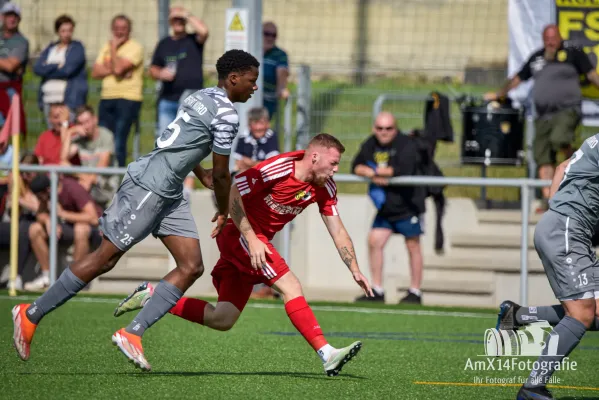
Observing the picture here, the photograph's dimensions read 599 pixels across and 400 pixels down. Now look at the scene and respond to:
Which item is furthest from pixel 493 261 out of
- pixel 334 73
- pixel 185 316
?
pixel 185 316

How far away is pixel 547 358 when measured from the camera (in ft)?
22.2

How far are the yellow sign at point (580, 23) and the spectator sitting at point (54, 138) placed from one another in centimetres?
676

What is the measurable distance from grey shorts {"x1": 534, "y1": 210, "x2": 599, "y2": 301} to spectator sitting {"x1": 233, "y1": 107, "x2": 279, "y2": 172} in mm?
6678

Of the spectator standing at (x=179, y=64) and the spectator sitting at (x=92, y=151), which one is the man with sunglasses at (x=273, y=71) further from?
the spectator sitting at (x=92, y=151)

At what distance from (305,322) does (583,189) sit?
2025mm

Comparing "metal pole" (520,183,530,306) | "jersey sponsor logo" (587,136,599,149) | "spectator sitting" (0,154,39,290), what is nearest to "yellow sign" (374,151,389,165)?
"metal pole" (520,183,530,306)

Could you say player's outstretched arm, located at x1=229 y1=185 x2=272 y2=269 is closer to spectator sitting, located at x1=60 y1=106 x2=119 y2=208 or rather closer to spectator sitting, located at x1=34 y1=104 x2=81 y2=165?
spectator sitting, located at x1=60 y1=106 x2=119 y2=208

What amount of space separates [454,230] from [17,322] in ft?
26.7

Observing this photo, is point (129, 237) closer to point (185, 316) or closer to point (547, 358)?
point (185, 316)

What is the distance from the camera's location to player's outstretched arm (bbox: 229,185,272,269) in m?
7.44

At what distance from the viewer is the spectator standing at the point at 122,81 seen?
1477 centimetres

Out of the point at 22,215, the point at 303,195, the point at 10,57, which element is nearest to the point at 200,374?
the point at 303,195

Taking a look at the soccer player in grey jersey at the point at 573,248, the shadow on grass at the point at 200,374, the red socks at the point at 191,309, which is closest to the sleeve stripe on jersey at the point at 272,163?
the red socks at the point at 191,309

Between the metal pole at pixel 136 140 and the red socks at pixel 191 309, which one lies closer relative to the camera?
the red socks at pixel 191 309
